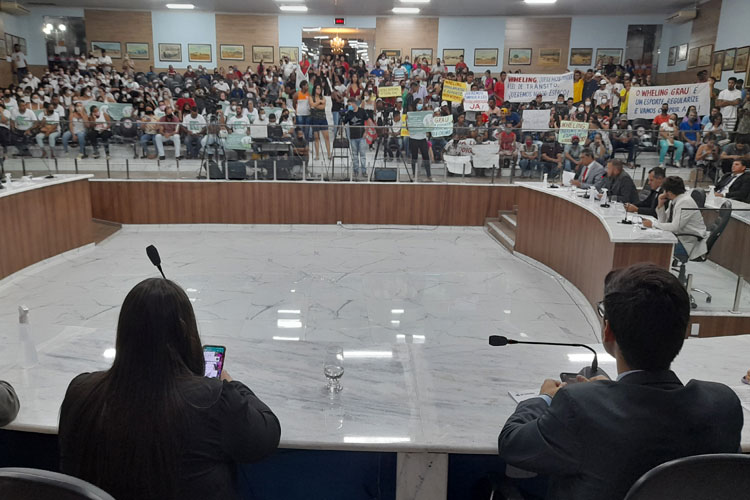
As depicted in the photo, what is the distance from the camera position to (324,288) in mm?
7027

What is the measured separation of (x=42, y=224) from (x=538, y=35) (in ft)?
57.5

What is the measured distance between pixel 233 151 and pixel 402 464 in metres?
8.70

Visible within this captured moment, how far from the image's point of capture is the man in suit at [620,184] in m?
7.58

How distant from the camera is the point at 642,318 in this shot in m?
1.57

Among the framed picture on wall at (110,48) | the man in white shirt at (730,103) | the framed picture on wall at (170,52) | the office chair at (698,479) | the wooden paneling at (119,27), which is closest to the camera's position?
the office chair at (698,479)

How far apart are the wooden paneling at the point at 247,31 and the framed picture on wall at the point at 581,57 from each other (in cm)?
1020

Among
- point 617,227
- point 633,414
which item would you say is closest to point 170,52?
point 617,227

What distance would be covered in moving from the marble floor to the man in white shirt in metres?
7.30

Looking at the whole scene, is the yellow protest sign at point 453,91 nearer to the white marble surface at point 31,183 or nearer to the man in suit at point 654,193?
the man in suit at point 654,193

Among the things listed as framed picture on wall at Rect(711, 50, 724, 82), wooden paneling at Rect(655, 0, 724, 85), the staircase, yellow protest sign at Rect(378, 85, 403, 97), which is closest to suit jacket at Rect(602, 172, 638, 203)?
the staircase

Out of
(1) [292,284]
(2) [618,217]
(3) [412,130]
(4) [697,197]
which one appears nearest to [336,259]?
(1) [292,284]

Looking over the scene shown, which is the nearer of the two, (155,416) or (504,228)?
(155,416)

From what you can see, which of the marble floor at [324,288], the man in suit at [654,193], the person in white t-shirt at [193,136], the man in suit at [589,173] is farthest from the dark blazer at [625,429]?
the person in white t-shirt at [193,136]

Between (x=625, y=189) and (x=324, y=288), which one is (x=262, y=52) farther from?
(x=625, y=189)
